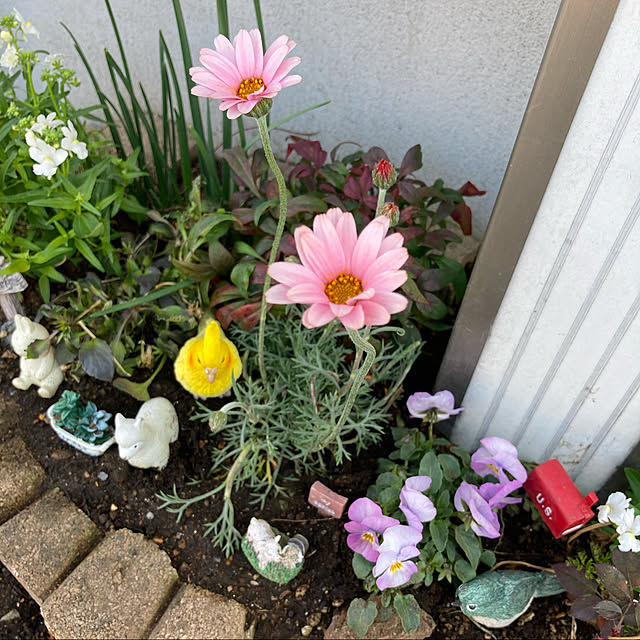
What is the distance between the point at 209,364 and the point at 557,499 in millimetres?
755

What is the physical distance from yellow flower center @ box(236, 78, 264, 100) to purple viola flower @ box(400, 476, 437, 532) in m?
0.74

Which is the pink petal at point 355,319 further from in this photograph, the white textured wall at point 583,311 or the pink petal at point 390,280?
the white textured wall at point 583,311

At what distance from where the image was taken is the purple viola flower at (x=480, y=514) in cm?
115

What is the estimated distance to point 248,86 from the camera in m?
0.87

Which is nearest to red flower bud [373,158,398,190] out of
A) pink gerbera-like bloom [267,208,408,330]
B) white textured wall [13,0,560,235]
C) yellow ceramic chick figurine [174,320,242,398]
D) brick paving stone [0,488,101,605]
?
pink gerbera-like bloom [267,208,408,330]

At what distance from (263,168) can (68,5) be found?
1124mm

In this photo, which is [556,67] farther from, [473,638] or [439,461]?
[473,638]

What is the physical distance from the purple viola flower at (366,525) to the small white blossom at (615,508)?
393 millimetres

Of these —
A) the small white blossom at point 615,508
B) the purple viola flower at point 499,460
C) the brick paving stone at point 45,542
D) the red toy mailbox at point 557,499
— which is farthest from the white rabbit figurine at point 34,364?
the small white blossom at point 615,508

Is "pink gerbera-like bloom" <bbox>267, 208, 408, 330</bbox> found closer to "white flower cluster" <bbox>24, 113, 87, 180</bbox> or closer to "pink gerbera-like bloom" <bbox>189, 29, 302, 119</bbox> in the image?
"pink gerbera-like bloom" <bbox>189, 29, 302, 119</bbox>

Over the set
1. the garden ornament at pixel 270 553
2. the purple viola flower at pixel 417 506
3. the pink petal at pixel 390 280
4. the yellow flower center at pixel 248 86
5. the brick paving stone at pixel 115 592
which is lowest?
Answer: the brick paving stone at pixel 115 592

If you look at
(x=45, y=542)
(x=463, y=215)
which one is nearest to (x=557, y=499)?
(x=463, y=215)

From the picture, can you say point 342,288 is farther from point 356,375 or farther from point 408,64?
point 408,64

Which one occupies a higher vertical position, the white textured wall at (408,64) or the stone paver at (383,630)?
the white textured wall at (408,64)
